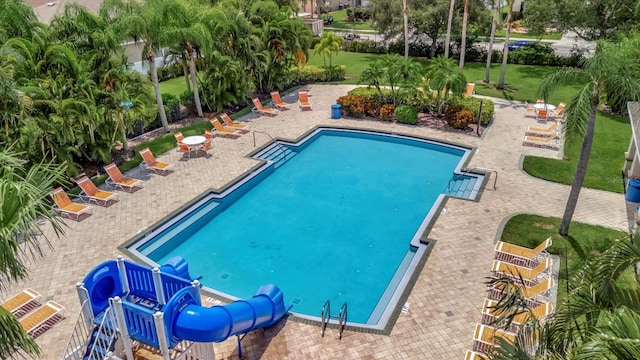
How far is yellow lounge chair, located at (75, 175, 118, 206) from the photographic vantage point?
16.8 metres

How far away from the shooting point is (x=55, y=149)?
16672 mm

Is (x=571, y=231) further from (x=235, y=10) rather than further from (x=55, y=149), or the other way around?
(x=235, y=10)

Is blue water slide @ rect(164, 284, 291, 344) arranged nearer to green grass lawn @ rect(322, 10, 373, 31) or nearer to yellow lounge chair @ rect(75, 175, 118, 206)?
yellow lounge chair @ rect(75, 175, 118, 206)

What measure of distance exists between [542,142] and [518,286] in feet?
42.4

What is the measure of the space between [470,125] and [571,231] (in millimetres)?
10347

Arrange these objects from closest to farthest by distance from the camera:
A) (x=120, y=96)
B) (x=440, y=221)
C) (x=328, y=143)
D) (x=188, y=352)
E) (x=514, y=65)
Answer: (x=188, y=352)
(x=440, y=221)
(x=120, y=96)
(x=328, y=143)
(x=514, y=65)

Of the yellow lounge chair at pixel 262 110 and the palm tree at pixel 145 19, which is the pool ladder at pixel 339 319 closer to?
the palm tree at pixel 145 19

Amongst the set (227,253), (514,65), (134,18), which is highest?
(134,18)

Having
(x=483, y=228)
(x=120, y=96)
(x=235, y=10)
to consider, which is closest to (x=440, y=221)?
(x=483, y=228)

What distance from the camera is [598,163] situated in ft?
62.8

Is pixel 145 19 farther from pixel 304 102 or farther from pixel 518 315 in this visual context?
pixel 518 315

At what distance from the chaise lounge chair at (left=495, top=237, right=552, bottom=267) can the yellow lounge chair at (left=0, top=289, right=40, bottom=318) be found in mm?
12199

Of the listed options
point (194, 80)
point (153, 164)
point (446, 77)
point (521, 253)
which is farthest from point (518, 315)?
point (194, 80)

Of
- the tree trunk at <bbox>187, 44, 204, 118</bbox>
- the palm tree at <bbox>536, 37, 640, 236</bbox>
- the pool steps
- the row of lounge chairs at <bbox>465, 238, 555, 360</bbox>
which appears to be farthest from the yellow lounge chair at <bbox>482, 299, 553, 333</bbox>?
the tree trunk at <bbox>187, 44, 204, 118</bbox>
